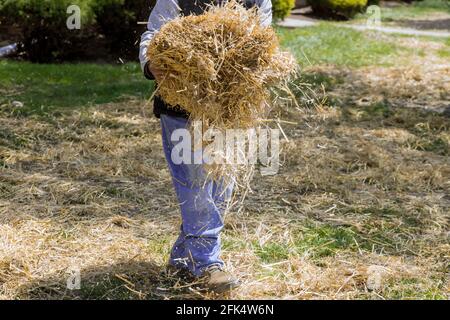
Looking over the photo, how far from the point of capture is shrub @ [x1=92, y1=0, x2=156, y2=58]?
11.0 m

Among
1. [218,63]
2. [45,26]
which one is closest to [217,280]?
[218,63]

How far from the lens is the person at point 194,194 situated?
155 inches

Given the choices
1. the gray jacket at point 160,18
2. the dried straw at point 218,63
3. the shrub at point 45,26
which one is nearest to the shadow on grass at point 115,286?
the dried straw at point 218,63

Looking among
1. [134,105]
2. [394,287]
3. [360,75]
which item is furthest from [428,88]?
[394,287]

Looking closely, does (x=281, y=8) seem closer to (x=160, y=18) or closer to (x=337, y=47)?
(x=337, y=47)

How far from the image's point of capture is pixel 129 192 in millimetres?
5879

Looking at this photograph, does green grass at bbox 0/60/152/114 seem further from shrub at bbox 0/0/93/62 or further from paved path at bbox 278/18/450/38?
paved path at bbox 278/18/450/38

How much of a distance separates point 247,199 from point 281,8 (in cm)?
1071

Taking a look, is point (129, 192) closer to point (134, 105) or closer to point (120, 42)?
point (134, 105)

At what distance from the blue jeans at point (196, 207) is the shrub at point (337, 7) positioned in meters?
15.3

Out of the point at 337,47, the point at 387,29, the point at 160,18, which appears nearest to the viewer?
the point at 160,18

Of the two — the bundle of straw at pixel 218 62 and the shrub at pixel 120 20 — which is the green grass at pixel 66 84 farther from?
the bundle of straw at pixel 218 62

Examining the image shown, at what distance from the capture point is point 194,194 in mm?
3953

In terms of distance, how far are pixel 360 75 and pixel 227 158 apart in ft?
23.8
